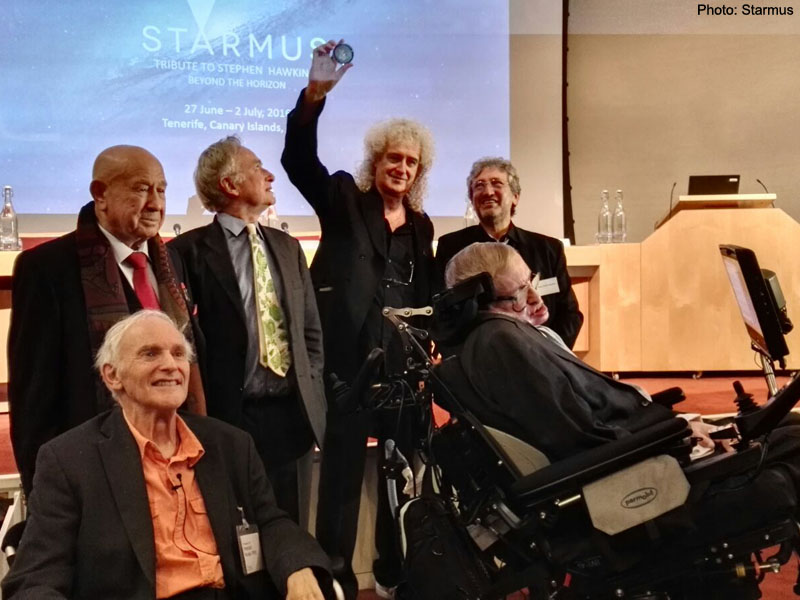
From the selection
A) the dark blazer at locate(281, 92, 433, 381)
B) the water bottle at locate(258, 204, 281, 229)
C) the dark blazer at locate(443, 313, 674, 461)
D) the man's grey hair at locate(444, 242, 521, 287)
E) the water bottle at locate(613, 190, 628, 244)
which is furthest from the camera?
the water bottle at locate(613, 190, 628, 244)

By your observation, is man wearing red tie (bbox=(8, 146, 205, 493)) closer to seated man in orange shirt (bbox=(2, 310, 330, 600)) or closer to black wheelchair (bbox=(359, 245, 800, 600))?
seated man in orange shirt (bbox=(2, 310, 330, 600))

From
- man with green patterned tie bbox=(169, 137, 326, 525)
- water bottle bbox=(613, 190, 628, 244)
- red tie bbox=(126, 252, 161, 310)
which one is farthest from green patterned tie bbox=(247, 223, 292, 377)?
water bottle bbox=(613, 190, 628, 244)

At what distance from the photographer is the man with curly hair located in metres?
2.63

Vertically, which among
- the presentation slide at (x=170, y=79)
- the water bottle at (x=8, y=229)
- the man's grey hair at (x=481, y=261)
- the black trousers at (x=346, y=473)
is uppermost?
the presentation slide at (x=170, y=79)

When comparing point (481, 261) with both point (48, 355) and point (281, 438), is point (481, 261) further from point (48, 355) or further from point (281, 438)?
point (48, 355)

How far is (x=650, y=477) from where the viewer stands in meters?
1.87

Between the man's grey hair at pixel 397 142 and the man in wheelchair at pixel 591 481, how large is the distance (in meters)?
0.77

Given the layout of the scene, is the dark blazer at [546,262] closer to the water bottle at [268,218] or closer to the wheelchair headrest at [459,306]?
the wheelchair headrest at [459,306]

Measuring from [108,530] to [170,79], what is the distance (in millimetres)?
4076

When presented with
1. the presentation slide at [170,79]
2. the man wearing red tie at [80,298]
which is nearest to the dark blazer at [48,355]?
the man wearing red tie at [80,298]

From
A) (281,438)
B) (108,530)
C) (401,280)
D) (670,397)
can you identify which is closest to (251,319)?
(281,438)

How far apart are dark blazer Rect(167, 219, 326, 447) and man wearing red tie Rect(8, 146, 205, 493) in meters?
0.28

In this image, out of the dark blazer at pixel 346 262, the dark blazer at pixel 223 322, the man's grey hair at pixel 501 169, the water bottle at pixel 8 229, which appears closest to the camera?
the dark blazer at pixel 223 322

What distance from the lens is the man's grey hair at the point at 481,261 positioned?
85.4 inches
